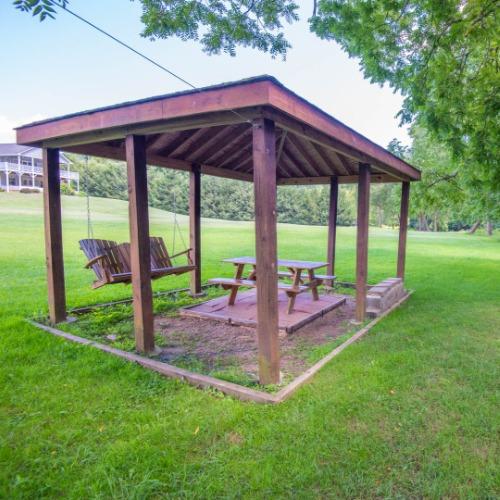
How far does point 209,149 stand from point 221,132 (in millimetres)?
766

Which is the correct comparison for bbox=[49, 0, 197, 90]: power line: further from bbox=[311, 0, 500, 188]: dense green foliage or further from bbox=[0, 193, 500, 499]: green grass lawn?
bbox=[311, 0, 500, 188]: dense green foliage

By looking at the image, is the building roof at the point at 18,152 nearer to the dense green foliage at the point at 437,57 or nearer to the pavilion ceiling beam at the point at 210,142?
the pavilion ceiling beam at the point at 210,142

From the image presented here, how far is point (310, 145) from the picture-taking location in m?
5.35

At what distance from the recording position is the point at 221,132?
468 centimetres

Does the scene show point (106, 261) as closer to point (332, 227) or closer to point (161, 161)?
point (161, 161)

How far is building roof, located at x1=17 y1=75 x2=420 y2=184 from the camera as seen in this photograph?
2643mm

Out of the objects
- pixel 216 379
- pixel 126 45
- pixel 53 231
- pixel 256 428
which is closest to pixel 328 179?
pixel 53 231

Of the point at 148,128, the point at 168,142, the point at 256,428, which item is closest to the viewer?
the point at 256,428

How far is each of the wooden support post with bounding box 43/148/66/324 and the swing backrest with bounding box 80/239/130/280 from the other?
326 millimetres

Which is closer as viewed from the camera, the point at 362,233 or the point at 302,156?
the point at 362,233

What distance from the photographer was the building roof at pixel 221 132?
8.67 feet

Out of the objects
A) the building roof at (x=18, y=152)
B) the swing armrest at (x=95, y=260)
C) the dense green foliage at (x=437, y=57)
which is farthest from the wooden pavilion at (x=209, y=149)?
the building roof at (x=18, y=152)

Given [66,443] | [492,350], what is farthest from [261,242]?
[492,350]

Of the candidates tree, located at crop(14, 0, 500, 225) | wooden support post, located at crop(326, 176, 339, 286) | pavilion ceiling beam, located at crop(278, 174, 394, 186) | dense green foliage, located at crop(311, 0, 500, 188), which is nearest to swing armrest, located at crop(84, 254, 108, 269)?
tree, located at crop(14, 0, 500, 225)
